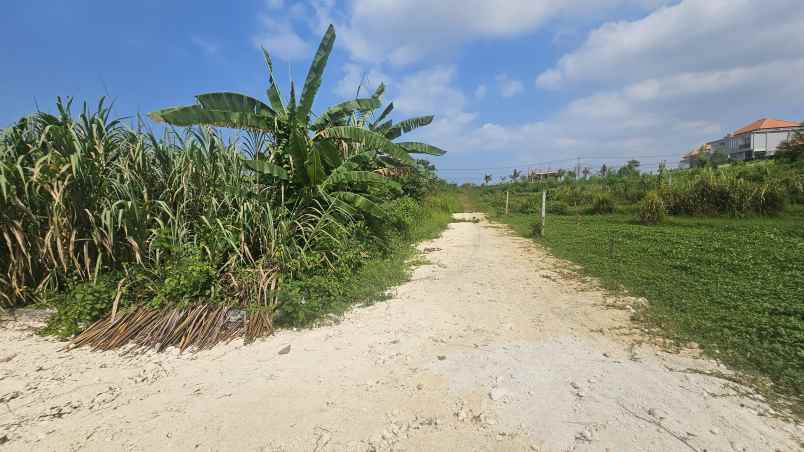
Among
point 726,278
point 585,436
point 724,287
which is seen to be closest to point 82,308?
point 585,436

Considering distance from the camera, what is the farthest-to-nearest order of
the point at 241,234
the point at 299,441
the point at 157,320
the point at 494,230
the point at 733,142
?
the point at 733,142
the point at 494,230
the point at 241,234
the point at 157,320
the point at 299,441

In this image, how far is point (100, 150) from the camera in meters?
3.84

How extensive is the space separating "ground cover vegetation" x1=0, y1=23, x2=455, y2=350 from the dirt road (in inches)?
13.5

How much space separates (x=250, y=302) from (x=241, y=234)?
79 centimetres

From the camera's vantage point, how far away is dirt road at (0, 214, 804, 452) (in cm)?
190

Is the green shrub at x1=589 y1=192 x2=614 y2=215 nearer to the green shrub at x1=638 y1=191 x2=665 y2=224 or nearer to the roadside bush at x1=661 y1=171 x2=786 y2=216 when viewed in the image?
the roadside bush at x1=661 y1=171 x2=786 y2=216

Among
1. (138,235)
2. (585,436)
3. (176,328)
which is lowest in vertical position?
(585,436)

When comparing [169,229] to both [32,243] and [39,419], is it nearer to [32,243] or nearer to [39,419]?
[32,243]

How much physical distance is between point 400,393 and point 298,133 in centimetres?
415

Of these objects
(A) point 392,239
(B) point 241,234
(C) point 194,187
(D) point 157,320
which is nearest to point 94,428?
(D) point 157,320

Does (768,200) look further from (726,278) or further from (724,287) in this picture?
(724,287)

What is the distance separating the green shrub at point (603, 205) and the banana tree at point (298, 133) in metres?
13.5

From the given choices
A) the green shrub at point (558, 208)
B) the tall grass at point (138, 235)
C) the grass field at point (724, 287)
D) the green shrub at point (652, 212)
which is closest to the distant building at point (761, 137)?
the green shrub at point (558, 208)

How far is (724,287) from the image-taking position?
4.12 m
